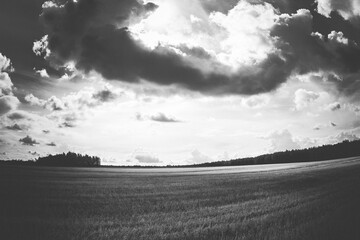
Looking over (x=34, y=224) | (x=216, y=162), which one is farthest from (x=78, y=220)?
(x=216, y=162)

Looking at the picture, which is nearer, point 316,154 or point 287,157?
point 316,154

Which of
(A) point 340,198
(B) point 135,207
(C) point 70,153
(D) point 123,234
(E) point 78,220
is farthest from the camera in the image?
(C) point 70,153

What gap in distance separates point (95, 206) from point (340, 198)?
1341 cm

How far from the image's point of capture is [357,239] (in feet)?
27.0

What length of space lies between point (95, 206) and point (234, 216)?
8484 millimetres

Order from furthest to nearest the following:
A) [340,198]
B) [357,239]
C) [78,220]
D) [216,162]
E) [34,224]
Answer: [216,162], [340,198], [78,220], [34,224], [357,239]

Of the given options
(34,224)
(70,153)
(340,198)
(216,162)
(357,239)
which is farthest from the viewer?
(70,153)

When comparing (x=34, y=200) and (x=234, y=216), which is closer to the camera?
(x=234, y=216)

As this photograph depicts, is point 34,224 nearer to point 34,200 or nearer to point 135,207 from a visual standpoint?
point 135,207

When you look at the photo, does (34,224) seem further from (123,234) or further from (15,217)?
(123,234)

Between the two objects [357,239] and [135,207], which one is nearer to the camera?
[357,239]

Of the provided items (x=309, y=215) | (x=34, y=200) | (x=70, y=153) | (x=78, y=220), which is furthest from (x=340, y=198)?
(x=70, y=153)

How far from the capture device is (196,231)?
32.2 ft

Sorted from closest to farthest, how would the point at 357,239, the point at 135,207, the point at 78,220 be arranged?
the point at 357,239, the point at 78,220, the point at 135,207
